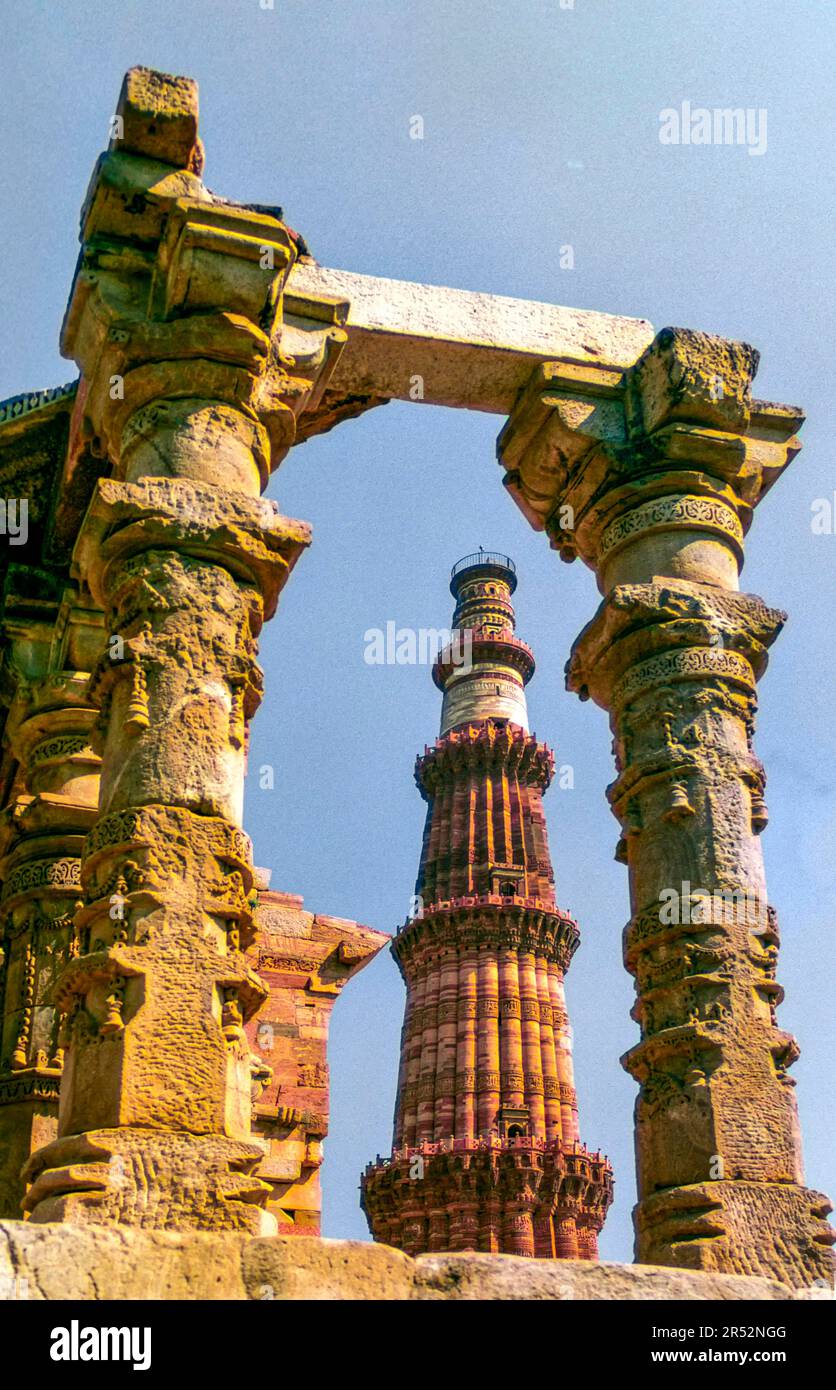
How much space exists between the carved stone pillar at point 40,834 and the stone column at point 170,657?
5.85ft

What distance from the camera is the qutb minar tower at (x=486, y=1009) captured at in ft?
122

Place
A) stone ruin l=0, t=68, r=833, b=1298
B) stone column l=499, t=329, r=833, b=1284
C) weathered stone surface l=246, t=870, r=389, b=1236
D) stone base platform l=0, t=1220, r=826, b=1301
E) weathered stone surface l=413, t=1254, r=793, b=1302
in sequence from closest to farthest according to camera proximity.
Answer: stone base platform l=0, t=1220, r=826, b=1301 → weathered stone surface l=413, t=1254, r=793, b=1302 → stone ruin l=0, t=68, r=833, b=1298 → stone column l=499, t=329, r=833, b=1284 → weathered stone surface l=246, t=870, r=389, b=1236

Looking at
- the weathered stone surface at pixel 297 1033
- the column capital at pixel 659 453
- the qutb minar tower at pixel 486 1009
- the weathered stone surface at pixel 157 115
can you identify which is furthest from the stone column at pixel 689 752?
the qutb minar tower at pixel 486 1009

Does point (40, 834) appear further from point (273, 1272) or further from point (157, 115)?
point (273, 1272)

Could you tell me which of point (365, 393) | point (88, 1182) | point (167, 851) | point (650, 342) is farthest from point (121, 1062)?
point (650, 342)

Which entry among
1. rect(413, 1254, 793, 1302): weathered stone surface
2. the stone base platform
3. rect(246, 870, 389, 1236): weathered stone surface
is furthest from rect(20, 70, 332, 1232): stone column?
rect(246, 870, 389, 1236): weathered stone surface

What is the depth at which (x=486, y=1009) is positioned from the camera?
4009 cm

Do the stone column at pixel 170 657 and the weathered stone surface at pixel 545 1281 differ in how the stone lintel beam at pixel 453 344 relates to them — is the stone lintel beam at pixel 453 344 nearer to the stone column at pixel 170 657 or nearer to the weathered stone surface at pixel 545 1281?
the stone column at pixel 170 657

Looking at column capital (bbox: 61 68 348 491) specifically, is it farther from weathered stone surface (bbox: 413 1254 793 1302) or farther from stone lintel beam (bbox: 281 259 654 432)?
weathered stone surface (bbox: 413 1254 793 1302)

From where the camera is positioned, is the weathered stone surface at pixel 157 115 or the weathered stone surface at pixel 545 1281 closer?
the weathered stone surface at pixel 545 1281

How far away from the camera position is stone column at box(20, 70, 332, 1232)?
16.4ft

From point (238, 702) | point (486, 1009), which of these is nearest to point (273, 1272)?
point (238, 702)

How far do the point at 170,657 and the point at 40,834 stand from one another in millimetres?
3725

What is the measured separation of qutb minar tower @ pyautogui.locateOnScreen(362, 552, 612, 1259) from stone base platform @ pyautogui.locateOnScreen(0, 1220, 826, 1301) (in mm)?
31369
